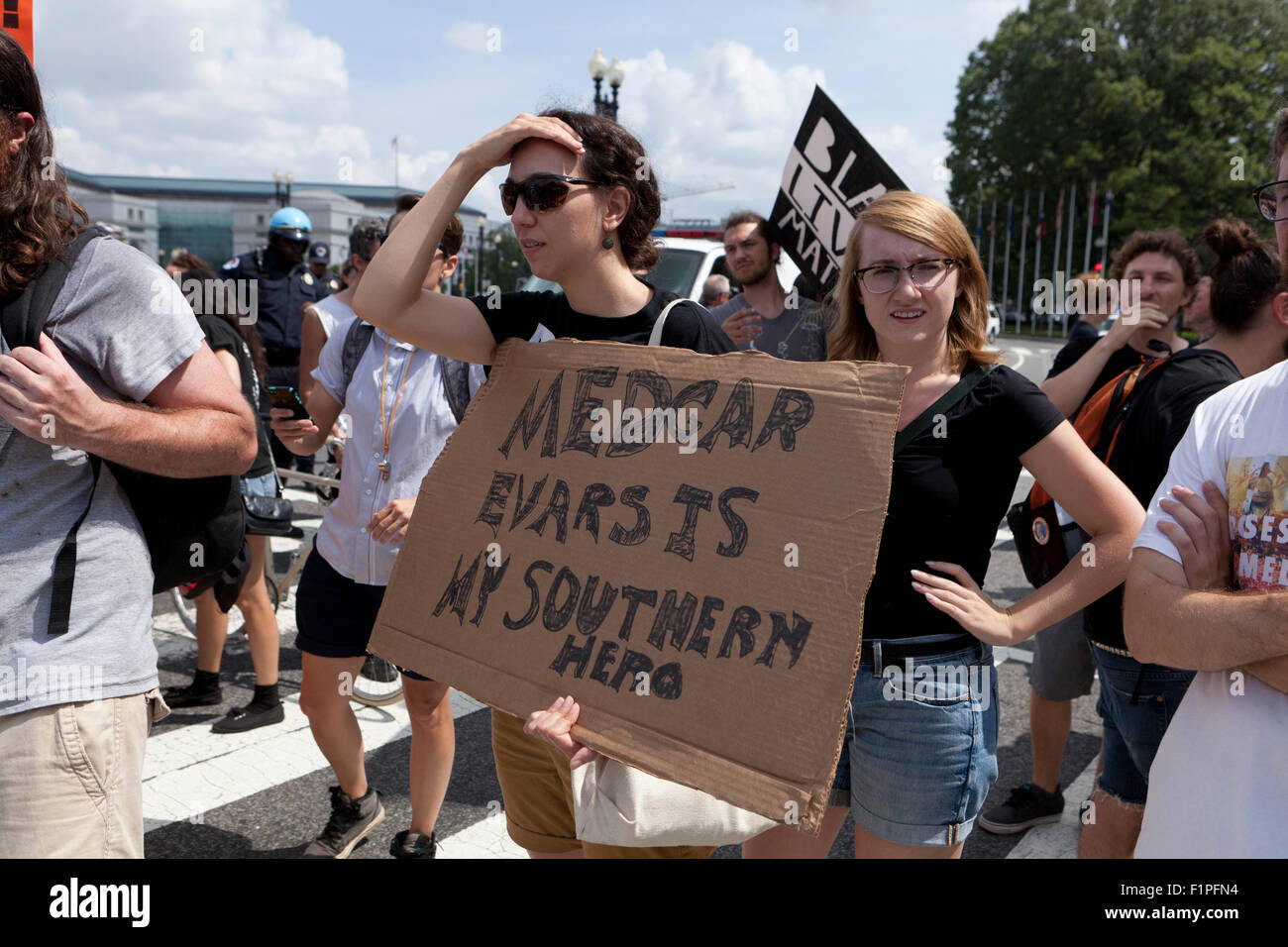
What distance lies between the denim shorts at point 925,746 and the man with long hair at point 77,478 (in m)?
1.44

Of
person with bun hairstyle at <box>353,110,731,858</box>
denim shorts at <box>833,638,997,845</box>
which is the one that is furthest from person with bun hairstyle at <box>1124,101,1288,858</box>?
person with bun hairstyle at <box>353,110,731,858</box>

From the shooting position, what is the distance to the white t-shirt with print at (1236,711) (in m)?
1.40

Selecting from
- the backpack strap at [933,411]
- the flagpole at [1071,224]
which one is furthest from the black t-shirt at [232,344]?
the flagpole at [1071,224]

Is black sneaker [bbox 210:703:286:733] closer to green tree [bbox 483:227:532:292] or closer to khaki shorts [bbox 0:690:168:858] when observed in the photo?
khaki shorts [bbox 0:690:168:858]

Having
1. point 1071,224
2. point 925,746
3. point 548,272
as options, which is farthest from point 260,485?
point 1071,224

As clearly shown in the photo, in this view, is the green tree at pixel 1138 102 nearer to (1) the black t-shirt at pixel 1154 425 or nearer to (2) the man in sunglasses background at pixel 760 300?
(2) the man in sunglasses background at pixel 760 300

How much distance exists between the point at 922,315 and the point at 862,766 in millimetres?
1002

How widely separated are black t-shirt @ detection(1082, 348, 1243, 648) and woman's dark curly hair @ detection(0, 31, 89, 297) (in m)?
2.65

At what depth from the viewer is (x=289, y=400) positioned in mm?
2982

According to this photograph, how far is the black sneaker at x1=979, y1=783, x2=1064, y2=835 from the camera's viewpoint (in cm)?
362

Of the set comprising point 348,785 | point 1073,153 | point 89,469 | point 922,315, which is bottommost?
point 348,785
